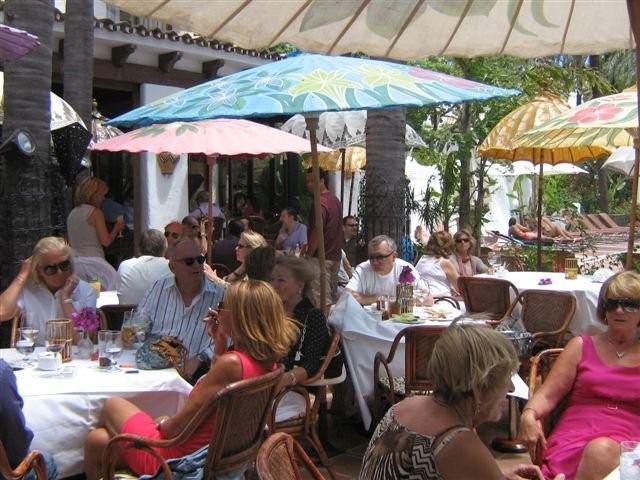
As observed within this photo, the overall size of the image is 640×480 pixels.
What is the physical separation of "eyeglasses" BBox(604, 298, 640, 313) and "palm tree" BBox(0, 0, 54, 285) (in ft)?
13.3

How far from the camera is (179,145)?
683 cm

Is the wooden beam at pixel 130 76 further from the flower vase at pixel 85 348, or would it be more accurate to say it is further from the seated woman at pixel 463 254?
the flower vase at pixel 85 348

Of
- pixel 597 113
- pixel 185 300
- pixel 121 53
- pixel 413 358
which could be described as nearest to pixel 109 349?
pixel 185 300

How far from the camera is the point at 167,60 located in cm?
1336

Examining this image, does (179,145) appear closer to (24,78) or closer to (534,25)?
(24,78)

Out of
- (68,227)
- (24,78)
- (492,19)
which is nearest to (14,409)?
(492,19)

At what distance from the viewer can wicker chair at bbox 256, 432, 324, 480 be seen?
7.45ft

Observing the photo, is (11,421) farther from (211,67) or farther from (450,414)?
(211,67)

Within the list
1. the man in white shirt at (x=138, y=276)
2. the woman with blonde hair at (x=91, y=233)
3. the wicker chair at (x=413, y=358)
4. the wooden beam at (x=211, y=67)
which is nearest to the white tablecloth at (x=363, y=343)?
the wicker chair at (x=413, y=358)

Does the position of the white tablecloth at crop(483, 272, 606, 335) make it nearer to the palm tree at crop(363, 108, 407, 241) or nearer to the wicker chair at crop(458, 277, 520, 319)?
the wicker chair at crop(458, 277, 520, 319)

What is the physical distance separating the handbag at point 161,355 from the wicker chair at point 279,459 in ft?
5.83

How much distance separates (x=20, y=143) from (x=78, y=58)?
4068mm

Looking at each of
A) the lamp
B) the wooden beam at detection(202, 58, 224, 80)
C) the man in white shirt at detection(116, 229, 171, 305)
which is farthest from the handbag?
the wooden beam at detection(202, 58, 224, 80)

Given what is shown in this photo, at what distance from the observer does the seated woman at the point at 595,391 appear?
3539mm
